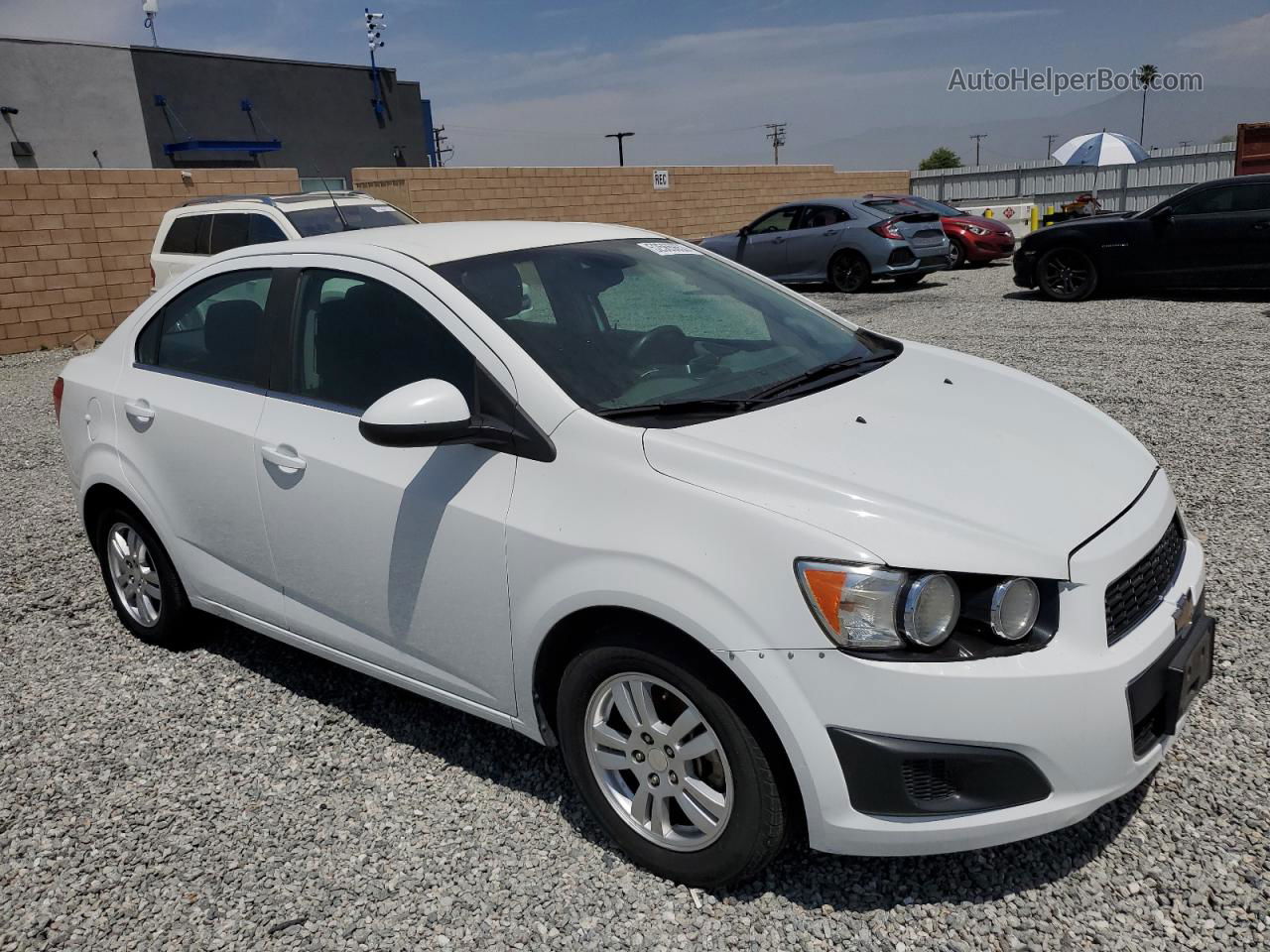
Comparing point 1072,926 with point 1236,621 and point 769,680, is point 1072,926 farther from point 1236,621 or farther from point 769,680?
point 1236,621

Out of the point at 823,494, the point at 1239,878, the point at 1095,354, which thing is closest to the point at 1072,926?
the point at 1239,878

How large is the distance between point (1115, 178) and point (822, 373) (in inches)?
1319

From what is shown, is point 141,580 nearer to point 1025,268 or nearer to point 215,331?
point 215,331

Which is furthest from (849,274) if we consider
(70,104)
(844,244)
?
(70,104)

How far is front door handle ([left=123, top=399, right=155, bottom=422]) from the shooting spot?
12.3 feet

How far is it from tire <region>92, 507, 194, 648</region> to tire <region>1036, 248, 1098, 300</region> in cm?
1173

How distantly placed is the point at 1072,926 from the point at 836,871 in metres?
0.56

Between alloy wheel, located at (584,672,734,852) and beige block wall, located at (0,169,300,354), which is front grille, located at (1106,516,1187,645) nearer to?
alloy wheel, located at (584,672,734,852)

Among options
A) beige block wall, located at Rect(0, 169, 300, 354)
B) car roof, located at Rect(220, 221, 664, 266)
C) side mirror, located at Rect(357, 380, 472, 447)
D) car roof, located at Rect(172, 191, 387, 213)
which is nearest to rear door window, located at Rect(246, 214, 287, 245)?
car roof, located at Rect(172, 191, 387, 213)

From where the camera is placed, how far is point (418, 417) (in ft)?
8.53

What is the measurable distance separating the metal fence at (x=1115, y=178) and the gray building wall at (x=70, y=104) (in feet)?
85.3

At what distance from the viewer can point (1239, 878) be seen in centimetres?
248

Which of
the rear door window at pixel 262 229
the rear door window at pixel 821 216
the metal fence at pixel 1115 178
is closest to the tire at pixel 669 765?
the rear door window at pixel 262 229

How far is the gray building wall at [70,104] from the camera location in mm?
28359
